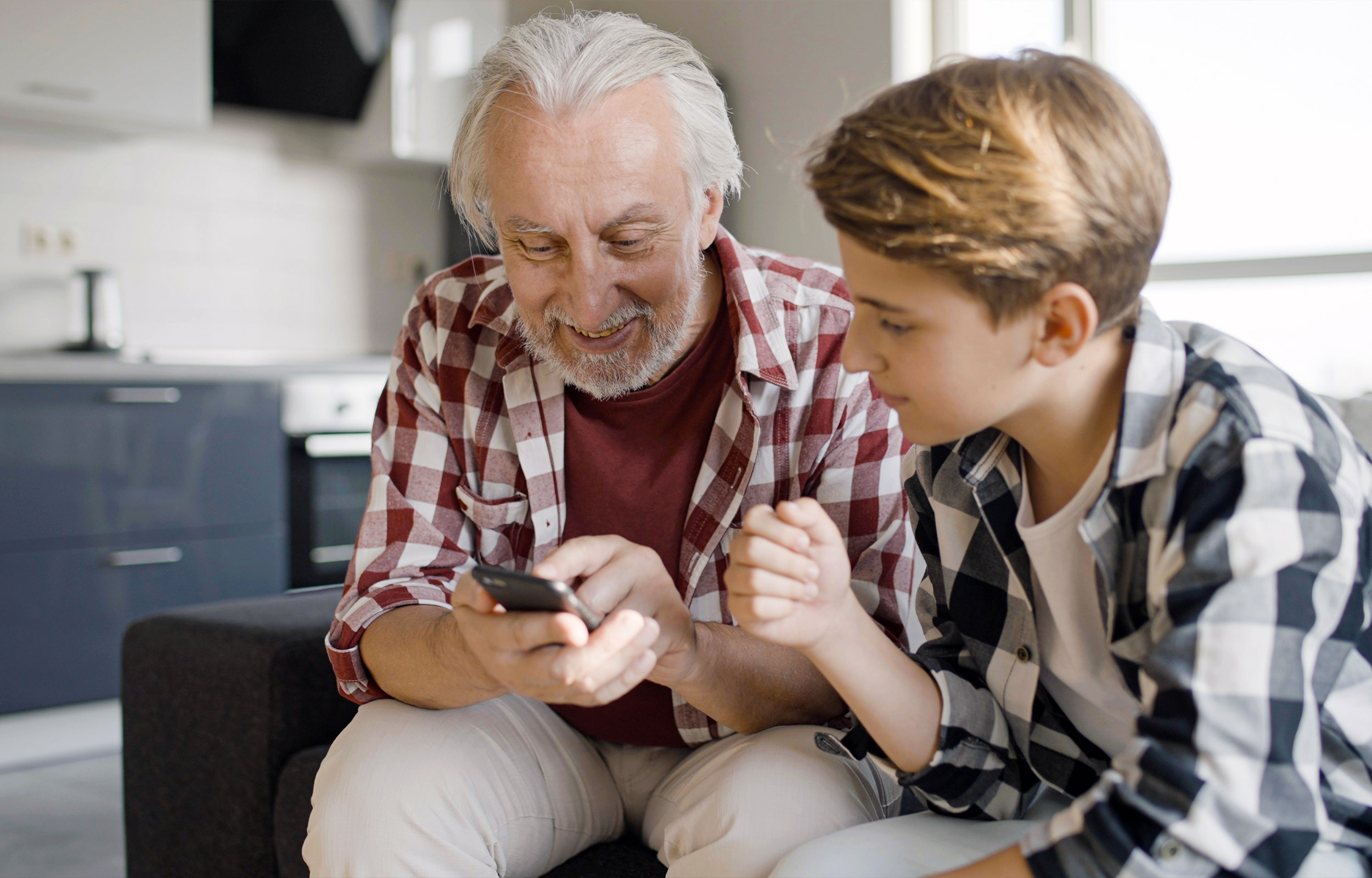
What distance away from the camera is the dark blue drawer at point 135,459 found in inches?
106

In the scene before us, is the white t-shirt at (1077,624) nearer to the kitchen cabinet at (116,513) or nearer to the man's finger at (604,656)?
the man's finger at (604,656)

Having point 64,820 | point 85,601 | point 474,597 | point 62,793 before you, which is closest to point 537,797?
point 474,597

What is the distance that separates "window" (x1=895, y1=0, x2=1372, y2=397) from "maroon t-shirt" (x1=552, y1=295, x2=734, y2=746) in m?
1.60

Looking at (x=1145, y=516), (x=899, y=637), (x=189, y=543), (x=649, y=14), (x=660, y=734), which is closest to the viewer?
(x=1145, y=516)

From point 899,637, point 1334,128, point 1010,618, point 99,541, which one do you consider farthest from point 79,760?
point 1334,128

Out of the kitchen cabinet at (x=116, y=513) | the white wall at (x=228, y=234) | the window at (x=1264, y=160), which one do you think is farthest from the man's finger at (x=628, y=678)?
the white wall at (x=228, y=234)

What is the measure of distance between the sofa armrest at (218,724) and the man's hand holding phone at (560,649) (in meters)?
0.48

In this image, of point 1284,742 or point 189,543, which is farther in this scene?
point 189,543

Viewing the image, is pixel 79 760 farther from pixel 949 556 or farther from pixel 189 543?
pixel 949 556

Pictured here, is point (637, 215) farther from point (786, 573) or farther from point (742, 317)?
point (786, 573)

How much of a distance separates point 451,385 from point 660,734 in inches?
18.6

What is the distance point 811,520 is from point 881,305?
17 cm

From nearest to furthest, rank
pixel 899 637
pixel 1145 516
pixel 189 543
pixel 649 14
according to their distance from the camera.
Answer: pixel 1145 516 → pixel 899 637 → pixel 189 543 → pixel 649 14

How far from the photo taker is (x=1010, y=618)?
99 centimetres
